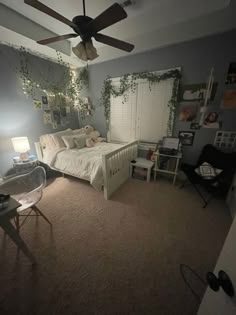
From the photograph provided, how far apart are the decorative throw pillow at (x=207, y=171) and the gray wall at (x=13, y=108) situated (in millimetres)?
3366

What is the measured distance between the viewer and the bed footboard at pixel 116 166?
219cm

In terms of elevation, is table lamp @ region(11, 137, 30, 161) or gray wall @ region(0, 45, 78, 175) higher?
gray wall @ region(0, 45, 78, 175)

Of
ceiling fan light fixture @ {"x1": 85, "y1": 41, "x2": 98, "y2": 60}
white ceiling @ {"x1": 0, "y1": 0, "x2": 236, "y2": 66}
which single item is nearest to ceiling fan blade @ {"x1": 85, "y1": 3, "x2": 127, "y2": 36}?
ceiling fan light fixture @ {"x1": 85, "y1": 41, "x2": 98, "y2": 60}

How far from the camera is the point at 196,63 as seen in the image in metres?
2.41

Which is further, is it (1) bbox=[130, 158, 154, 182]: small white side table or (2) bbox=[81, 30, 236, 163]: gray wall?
(1) bbox=[130, 158, 154, 182]: small white side table

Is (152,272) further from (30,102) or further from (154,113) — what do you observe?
(30,102)

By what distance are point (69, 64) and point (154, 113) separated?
7.94 feet

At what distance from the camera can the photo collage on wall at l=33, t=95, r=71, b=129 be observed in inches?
116

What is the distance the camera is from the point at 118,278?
Answer: 4.11 ft

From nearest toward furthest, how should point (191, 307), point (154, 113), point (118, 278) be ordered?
point (191, 307) → point (118, 278) → point (154, 113)

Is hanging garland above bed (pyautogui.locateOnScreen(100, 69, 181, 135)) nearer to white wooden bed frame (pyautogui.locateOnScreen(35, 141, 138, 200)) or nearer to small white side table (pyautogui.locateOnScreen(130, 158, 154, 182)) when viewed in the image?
small white side table (pyautogui.locateOnScreen(130, 158, 154, 182))

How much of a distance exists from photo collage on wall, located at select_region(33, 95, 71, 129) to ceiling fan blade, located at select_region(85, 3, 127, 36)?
208 cm

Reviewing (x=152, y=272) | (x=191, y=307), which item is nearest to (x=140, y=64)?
(x=152, y=272)

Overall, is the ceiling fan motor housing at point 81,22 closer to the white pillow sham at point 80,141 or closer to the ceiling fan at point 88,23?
the ceiling fan at point 88,23
